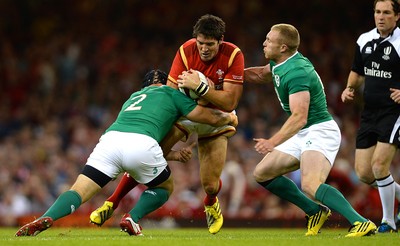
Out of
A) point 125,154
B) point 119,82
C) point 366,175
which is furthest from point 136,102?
point 119,82

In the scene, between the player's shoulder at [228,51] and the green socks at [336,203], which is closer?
the green socks at [336,203]

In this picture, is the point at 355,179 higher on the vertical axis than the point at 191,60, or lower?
lower

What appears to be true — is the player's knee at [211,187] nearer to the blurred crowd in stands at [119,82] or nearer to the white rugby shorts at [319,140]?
the white rugby shorts at [319,140]

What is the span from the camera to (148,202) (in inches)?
339

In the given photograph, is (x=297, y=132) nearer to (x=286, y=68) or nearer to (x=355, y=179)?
(x=286, y=68)

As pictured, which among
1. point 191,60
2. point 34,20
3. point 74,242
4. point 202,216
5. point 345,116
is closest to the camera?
point 74,242

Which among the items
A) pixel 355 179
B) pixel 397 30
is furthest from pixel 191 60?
pixel 355 179

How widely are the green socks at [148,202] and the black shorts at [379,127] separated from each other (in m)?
2.34

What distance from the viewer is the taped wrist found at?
8773mm

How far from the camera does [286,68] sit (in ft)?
28.5

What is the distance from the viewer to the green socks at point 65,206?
26.5 feet

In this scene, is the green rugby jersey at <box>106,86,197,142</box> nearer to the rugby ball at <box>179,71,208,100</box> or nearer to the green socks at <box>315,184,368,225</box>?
the rugby ball at <box>179,71,208,100</box>

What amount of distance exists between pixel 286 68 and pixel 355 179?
236 inches

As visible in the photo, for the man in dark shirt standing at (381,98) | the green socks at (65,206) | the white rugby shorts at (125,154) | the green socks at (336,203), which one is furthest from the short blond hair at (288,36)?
the green socks at (65,206)
